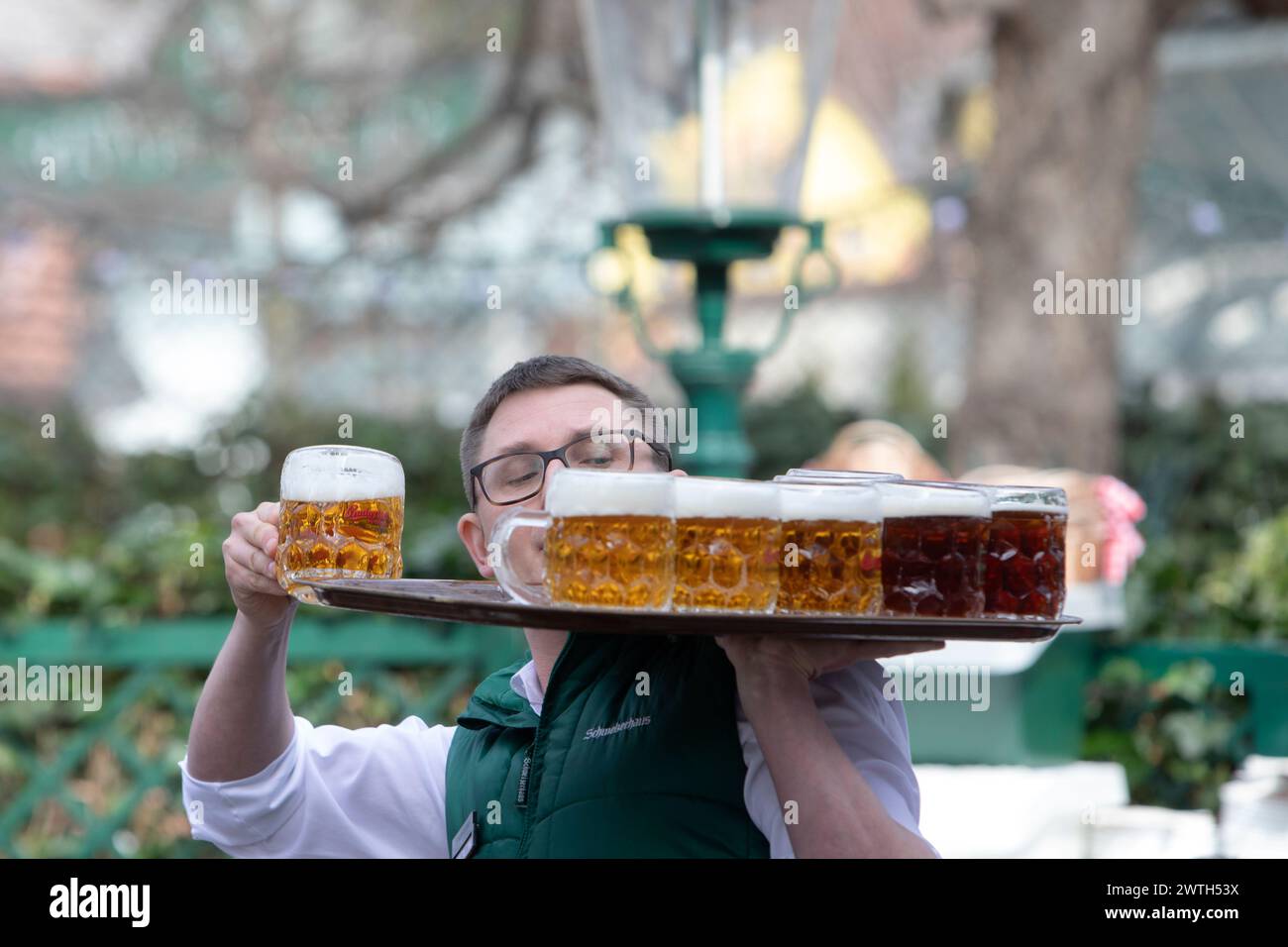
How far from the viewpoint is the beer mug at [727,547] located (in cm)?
148

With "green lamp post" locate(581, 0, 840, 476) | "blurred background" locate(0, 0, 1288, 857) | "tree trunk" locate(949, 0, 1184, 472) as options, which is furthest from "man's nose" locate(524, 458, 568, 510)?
"tree trunk" locate(949, 0, 1184, 472)

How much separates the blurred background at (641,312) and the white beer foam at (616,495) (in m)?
2.46

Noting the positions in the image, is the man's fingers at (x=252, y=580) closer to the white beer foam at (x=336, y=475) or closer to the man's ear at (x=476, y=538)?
the white beer foam at (x=336, y=475)

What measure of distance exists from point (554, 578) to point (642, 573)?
0.29ft

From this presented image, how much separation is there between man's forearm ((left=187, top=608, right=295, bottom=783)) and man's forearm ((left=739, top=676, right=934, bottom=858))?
2.35ft

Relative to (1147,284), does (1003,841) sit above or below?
below

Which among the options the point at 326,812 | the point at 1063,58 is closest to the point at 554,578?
the point at 326,812

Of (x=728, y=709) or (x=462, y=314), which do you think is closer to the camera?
(x=728, y=709)

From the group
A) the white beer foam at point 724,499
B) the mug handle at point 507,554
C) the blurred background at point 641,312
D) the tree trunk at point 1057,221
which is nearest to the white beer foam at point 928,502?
the white beer foam at point 724,499

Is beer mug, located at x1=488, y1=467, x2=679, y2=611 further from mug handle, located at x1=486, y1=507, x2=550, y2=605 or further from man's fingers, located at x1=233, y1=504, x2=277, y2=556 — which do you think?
man's fingers, located at x1=233, y1=504, x2=277, y2=556
